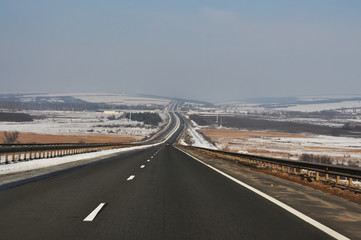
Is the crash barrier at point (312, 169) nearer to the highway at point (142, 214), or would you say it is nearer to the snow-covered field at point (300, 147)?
the highway at point (142, 214)

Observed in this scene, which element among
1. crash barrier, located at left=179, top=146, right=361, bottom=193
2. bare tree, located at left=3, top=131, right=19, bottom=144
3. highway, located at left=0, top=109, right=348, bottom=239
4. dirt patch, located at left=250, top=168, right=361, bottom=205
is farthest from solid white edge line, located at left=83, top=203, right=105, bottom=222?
bare tree, located at left=3, top=131, right=19, bottom=144

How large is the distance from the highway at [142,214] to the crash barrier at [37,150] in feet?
49.7

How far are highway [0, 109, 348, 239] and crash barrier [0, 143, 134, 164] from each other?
596 inches

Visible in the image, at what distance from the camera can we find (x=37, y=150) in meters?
31.2

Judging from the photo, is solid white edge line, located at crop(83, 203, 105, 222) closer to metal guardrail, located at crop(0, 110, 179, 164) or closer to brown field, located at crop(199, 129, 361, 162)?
metal guardrail, located at crop(0, 110, 179, 164)

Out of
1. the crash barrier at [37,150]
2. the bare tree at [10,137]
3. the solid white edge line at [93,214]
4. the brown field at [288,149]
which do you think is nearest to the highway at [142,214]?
the solid white edge line at [93,214]

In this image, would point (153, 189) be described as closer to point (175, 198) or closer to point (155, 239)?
point (175, 198)

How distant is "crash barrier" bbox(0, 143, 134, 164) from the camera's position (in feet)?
90.5

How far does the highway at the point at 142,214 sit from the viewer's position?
707cm

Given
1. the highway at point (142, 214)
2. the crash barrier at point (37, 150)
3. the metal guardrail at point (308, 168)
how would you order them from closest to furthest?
the highway at point (142, 214), the metal guardrail at point (308, 168), the crash barrier at point (37, 150)

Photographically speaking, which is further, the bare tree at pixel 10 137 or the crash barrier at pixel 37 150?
the bare tree at pixel 10 137

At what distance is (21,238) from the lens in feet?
21.6

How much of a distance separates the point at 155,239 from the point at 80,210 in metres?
3.17

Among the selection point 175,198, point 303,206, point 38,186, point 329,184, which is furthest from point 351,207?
point 38,186
